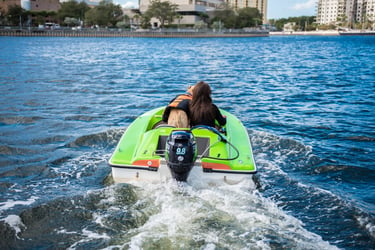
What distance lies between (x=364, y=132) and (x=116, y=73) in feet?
61.6

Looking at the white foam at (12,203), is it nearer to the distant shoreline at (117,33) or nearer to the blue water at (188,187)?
the blue water at (188,187)

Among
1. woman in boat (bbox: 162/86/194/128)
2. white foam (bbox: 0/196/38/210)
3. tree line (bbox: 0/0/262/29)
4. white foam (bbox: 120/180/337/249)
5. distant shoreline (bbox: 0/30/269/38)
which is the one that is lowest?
white foam (bbox: 0/196/38/210)

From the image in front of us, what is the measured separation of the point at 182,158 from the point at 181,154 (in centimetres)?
6

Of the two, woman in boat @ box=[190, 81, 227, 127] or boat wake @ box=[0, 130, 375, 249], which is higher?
woman in boat @ box=[190, 81, 227, 127]

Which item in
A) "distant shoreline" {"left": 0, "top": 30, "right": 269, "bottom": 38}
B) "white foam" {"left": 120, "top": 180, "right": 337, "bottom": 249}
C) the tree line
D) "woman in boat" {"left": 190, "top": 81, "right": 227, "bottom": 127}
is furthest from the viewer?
the tree line

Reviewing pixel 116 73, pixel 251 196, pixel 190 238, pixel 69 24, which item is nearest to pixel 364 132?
pixel 251 196

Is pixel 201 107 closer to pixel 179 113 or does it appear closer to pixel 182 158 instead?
pixel 179 113

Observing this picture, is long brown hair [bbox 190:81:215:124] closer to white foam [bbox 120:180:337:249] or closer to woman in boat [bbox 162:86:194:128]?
woman in boat [bbox 162:86:194:128]

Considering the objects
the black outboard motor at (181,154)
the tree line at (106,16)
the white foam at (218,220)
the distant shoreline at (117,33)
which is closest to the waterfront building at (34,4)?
the tree line at (106,16)

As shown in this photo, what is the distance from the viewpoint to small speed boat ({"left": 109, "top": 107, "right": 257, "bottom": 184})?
604 cm

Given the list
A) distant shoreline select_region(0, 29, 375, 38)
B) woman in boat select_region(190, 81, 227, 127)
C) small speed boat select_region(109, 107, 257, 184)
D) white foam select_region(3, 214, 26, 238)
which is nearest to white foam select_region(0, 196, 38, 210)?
white foam select_region(3, 214, 26, 238)

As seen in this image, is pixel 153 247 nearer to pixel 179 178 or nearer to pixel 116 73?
pixel 179 178

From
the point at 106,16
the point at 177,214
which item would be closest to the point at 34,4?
the point at 106,16

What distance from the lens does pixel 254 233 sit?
539cm
